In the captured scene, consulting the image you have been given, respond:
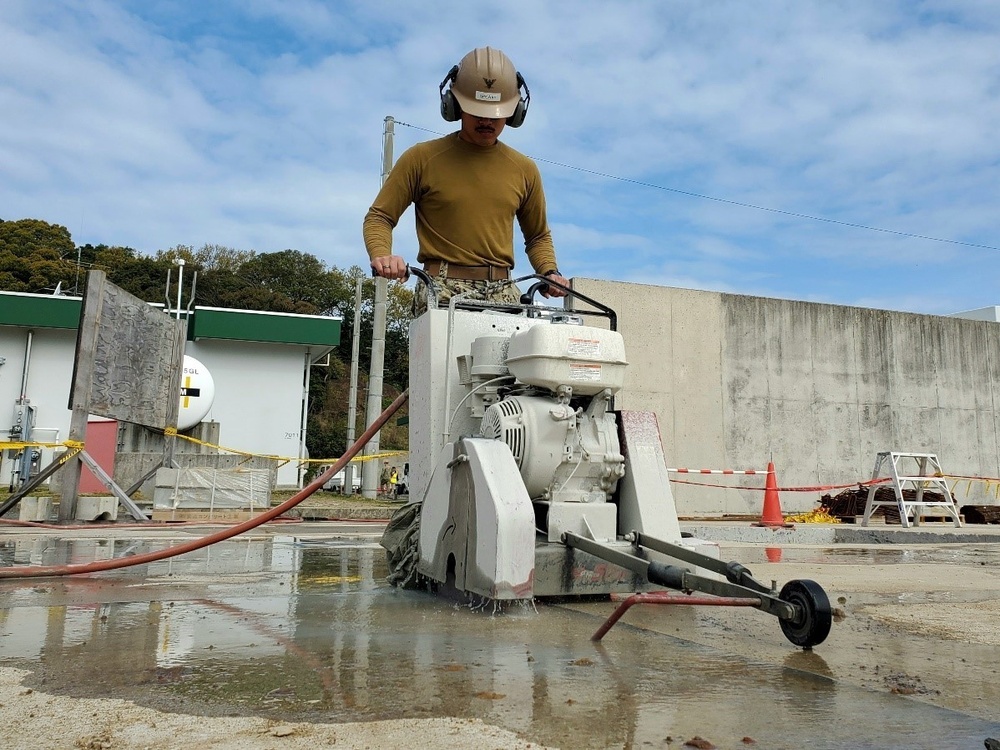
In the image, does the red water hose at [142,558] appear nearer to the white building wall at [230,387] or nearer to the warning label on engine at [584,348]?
the warning label on engine at [584,348]

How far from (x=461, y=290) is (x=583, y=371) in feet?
4.18

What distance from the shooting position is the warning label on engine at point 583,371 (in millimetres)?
3770

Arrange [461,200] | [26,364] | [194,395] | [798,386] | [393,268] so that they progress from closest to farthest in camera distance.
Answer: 1. [393,268]
2. [461,200]
3. [798,386]
4. [194,395]
5. [26,364]

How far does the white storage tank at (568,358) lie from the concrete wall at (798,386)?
9531 mm

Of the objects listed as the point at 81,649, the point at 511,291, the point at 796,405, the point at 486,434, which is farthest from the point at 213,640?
the point at 796,405

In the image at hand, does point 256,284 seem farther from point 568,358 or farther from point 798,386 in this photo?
point 568,358

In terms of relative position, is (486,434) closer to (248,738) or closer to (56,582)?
(248,738)

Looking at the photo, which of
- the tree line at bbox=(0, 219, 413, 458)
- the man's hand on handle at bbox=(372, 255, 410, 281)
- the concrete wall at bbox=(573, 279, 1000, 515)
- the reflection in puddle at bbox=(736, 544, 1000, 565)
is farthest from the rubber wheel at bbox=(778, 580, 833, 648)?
the tree line at bbox=(0, 219, 413, 458)

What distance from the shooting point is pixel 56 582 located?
449cm

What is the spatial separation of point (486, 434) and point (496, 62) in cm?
210

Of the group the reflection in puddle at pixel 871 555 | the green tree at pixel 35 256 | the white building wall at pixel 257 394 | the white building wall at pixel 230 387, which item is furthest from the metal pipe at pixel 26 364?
the reflection in puddle at pixel 871 555

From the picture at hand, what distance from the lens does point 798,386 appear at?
1477 centimetres

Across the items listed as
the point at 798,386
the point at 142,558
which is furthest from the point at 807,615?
the point at 798,386

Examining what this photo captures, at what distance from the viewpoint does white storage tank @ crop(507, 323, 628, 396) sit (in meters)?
3.71
